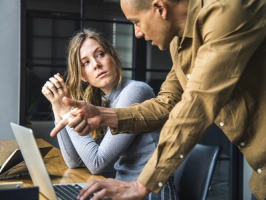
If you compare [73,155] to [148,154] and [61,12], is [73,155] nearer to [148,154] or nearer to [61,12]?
[148,154]

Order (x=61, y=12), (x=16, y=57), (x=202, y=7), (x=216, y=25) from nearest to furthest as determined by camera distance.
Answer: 1. (x=216, y=25)
2. (x=202, y=7)
3. (x=16, y=57)
4. (x=61, y=12)

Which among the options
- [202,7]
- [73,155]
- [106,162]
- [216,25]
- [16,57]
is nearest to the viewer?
[216,25]

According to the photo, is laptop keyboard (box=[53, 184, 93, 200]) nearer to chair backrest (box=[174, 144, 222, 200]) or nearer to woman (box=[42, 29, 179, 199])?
woman (box=[42, 29, 179, 199])

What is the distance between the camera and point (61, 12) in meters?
3.96

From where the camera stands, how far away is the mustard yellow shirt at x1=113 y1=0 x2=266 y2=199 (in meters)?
1.21

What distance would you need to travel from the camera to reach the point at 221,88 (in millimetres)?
1228

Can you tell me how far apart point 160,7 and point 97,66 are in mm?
905

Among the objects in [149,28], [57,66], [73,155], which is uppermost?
[149,28]

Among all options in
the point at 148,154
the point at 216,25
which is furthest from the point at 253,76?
the point at 148,154

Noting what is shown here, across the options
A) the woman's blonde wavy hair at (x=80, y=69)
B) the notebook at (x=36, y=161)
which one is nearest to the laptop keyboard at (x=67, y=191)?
the notebook at (x=36, y=161)

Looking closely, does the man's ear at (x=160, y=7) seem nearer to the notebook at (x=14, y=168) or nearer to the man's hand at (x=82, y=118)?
the man's hand at (x=82, y=118)

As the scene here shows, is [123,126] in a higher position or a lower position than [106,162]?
higher

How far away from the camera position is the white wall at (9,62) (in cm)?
361

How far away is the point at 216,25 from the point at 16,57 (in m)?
2.64
